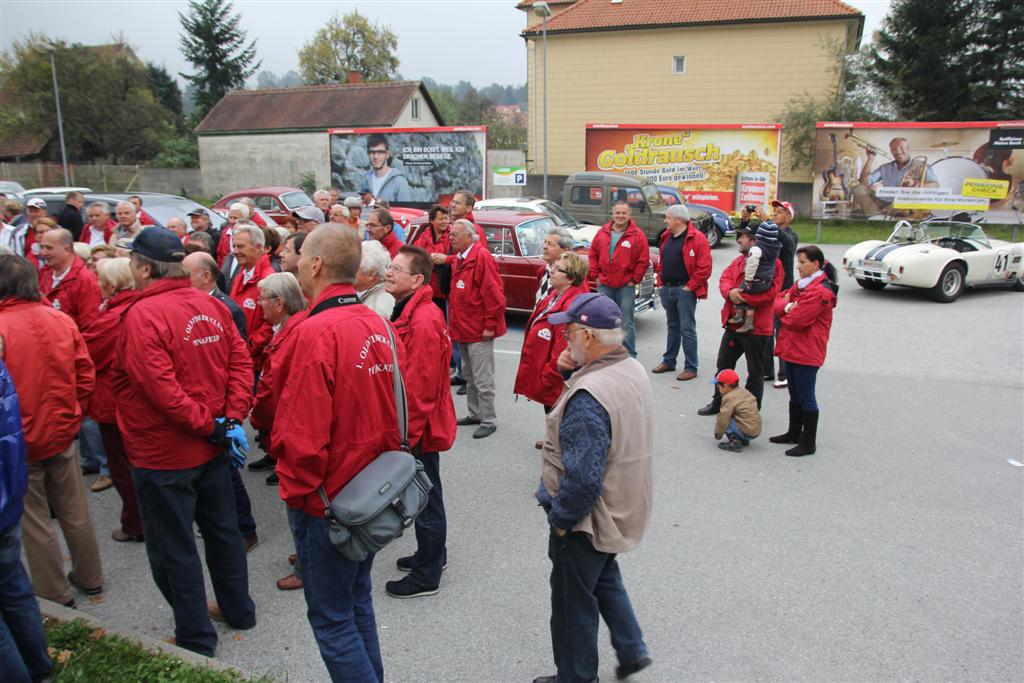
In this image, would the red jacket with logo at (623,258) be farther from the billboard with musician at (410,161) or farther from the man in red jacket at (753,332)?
the billboard with musician at (410,161)

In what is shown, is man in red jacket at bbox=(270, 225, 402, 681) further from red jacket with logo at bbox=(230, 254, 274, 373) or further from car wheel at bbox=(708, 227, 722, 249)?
car wheel at bbox=(708, 227, 722, 249)

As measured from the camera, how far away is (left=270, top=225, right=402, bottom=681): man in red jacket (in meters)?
2.60

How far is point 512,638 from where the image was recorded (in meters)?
3.64

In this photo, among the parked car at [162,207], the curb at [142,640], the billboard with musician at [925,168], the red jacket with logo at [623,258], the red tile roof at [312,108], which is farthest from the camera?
the red tile roof at [312,108]

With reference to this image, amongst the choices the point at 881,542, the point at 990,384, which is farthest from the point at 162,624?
the point at 990,384

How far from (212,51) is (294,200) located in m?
47.1

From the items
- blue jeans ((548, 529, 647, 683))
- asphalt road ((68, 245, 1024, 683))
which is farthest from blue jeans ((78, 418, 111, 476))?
blue jeans ((548, 529, 647, 683))

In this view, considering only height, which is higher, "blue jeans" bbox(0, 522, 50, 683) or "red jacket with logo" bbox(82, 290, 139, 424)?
Answer: "red jacket with logo" bbox(82, 290, 139, 424)

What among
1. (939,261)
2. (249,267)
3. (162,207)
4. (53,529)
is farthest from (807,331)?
(162,207)

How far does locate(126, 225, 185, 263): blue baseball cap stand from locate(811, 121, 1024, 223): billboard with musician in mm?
25958

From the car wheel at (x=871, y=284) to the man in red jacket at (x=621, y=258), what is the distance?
7.25 meters

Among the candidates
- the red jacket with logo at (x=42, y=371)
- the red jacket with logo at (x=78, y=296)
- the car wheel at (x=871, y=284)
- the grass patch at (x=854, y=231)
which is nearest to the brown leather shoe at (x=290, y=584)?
the red jacket with logo at (x=42, y=371)

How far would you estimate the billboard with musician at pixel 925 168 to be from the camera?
23547 millimetres

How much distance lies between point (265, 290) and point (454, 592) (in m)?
2.16
